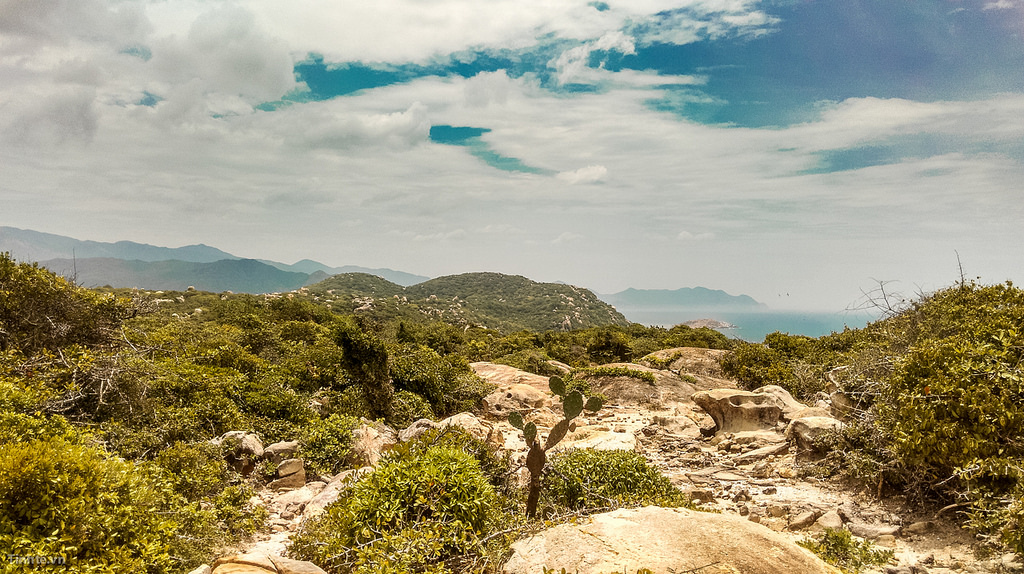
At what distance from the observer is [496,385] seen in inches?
805

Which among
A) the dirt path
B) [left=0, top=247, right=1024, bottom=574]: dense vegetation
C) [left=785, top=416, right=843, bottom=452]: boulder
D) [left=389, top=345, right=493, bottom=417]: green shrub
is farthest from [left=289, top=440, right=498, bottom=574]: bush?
[left=389, top=345, right=493, bottom=417]: green shrub

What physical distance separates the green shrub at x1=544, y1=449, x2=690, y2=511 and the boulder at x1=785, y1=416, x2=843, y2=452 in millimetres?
4886

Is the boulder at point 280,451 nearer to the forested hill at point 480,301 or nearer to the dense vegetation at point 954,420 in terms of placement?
the dense vegetation at point 954,420

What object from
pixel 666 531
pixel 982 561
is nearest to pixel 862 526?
pixel 982 561

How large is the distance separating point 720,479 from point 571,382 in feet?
34.8

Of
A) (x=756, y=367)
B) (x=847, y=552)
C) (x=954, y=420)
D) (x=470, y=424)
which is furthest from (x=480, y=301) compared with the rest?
(x=847, y=552)

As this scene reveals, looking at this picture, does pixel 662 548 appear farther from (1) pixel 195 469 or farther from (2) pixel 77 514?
(1) pixel 195 469

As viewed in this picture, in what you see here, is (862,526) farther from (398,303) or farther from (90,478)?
(398,303)

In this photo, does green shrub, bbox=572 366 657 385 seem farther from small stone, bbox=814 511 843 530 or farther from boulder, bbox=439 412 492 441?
small stone, bbox=814 511 843 530

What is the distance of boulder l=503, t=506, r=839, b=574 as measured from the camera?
515 centimetres

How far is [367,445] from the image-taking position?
11.3 m

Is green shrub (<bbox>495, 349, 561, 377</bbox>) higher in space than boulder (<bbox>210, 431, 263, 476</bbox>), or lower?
lower

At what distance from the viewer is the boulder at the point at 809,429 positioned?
1169 cm

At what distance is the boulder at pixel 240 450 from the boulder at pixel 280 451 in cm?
16
